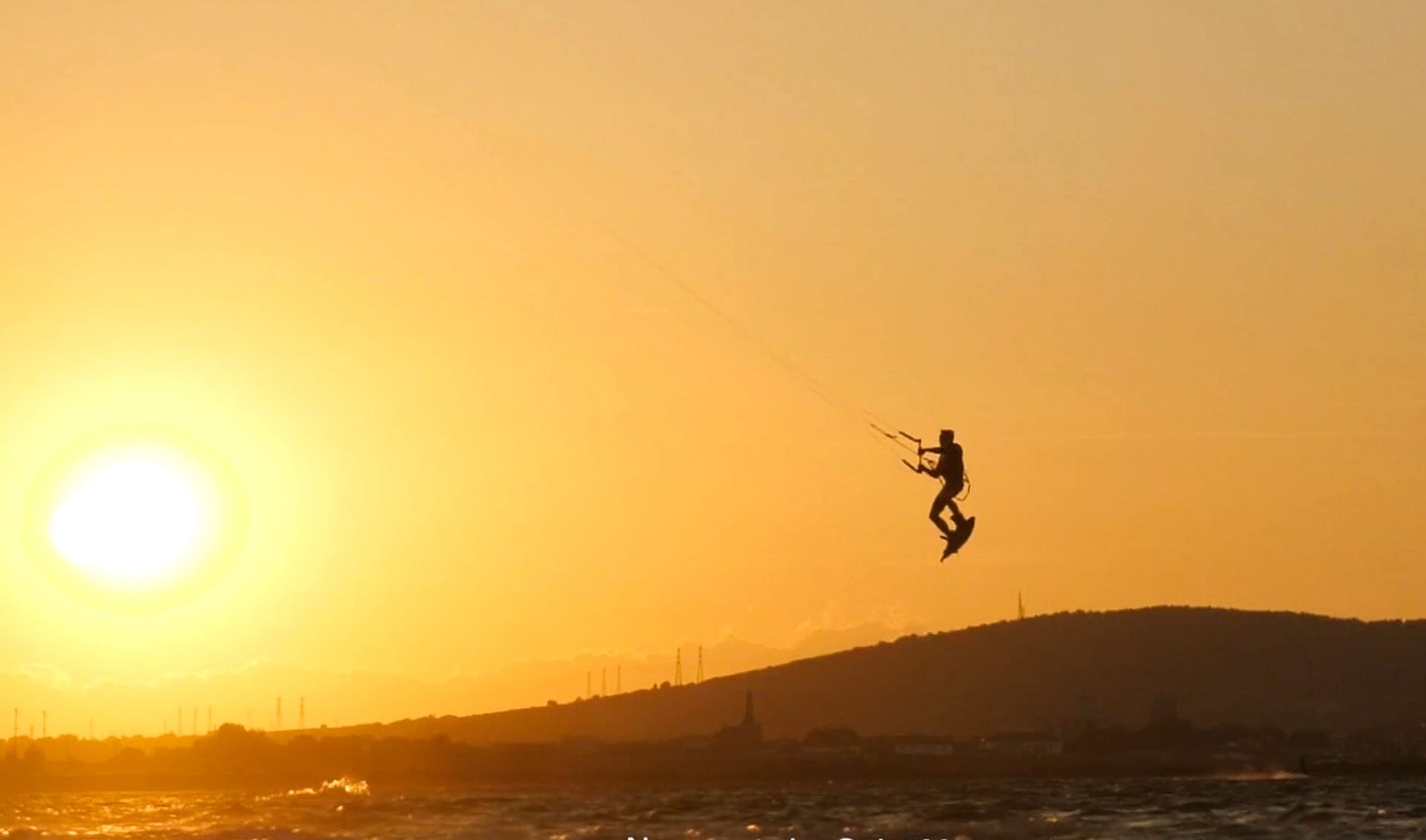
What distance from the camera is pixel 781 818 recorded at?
177ft

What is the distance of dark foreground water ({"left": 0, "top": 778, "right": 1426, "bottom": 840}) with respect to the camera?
45.6 metres

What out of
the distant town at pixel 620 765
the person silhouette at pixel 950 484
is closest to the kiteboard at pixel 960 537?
the person silhouette at pixel 950 484

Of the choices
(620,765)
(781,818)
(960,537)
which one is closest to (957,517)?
(960,537)

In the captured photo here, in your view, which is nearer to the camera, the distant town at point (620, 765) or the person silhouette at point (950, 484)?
the person silhouette at point (950, 484)

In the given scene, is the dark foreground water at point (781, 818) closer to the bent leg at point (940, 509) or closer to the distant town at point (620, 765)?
the bent leg at point (940, 509)

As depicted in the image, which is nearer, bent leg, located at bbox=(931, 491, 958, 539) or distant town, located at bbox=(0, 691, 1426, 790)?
bent leg, located at bbox=(931, 491, 958, 539)

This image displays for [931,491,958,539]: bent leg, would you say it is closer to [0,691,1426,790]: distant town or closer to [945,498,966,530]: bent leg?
[945,498,966,530]: bent leg

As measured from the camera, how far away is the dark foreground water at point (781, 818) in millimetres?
45625

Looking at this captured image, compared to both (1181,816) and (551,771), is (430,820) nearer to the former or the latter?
(1181,816)

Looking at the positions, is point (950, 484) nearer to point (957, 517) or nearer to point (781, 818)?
point (957, 517)

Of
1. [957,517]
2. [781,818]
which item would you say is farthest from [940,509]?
[781,818]

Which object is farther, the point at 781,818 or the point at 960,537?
the point at 781,818

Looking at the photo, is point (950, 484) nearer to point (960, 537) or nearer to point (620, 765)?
point (960, 537)

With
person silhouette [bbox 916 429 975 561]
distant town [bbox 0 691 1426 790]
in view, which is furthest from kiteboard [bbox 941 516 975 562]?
distant town [bbox 0 691 1426 790]
